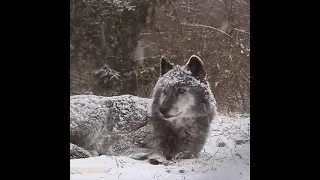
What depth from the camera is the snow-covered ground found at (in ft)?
9.40

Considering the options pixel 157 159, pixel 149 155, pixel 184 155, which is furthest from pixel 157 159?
pixel 184 155

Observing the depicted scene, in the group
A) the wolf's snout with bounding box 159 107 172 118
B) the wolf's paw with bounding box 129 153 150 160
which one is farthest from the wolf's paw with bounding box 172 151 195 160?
the wolf's snout with bounding box 159 107 172 118

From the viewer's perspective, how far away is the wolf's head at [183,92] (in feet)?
10.7

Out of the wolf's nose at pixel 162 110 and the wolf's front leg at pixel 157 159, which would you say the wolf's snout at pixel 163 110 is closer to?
the wolf's nose at pixel 162 110

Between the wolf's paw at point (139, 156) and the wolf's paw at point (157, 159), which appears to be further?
the wolf's paw at point (139, 156)

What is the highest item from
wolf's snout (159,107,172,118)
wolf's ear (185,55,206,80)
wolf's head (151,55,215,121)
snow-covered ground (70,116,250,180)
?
wolf's ear (185,55,206,80)

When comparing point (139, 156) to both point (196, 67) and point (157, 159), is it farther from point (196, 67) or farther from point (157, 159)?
point (196, 67)

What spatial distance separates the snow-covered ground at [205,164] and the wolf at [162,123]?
128 mm

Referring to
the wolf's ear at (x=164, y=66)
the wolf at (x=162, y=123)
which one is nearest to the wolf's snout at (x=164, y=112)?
the wolf at (x=162, y=123)

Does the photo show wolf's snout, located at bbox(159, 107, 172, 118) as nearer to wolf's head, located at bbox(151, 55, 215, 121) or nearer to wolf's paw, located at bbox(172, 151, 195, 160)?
wolf's head, located at bbox(151, 55, 215, 121)
